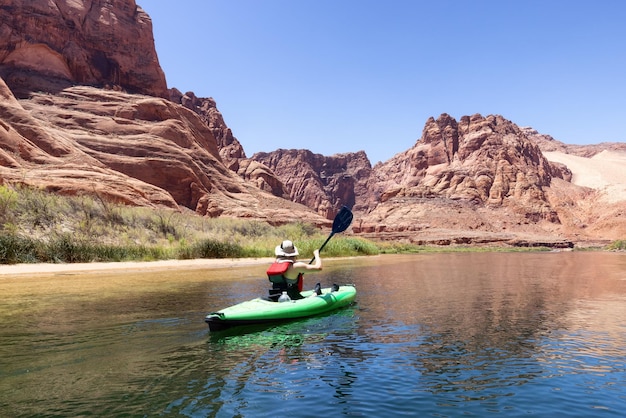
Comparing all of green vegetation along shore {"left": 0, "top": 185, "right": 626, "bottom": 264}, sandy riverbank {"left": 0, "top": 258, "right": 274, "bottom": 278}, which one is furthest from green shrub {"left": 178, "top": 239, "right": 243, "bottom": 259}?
sandy riverbank {"left": 0, "top": 258, "right": 274, "bottom": 278}

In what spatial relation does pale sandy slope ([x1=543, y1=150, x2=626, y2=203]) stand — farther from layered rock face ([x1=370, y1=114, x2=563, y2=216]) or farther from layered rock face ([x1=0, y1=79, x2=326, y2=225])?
layered rock face ([x1=0, y1=79, x2=326, y2=225])

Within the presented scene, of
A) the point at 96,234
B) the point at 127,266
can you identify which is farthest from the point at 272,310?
the point at 96,234

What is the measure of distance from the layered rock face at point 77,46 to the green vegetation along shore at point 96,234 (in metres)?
39.5

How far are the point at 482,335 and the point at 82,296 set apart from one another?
10.5 metres

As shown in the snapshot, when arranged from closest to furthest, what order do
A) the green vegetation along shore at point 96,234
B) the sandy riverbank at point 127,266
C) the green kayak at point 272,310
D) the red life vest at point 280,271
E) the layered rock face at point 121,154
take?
the green kayak at point 272,310
the red life vest at point 280,271
the sandy riverbank at point 127,266
the green vegetation along shore at point 96,234
the layered rock face at point 121,154

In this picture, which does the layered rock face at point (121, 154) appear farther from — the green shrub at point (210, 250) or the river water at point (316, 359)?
the river water at point (316, 359)

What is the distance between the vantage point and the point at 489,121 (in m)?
122

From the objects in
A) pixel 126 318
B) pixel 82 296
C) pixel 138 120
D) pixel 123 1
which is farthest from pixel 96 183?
pixel 123 1

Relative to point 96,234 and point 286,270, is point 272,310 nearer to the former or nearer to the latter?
point 286,270

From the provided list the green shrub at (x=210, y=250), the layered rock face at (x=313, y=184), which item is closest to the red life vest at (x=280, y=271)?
the green shrub at (x=210, y=250)

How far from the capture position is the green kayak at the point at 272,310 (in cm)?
891

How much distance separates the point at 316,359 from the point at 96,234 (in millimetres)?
21456

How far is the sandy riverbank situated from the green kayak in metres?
11.6

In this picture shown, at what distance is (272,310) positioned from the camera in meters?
9.78
